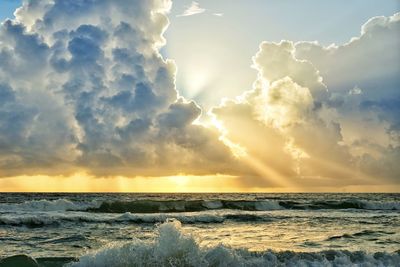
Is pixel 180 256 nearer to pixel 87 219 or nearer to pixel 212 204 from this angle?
pixel 87 219

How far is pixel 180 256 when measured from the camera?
1352cm

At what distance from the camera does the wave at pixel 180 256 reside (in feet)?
43.9

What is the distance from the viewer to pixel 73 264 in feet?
44.5

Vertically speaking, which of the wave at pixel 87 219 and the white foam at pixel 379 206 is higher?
the white foam at pixel 379 206

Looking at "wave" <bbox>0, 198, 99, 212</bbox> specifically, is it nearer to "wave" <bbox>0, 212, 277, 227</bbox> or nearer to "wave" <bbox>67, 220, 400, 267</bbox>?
"wave" <bbox>0, 212, 277, 227</bbox>

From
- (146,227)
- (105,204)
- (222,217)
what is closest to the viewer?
(146,227)

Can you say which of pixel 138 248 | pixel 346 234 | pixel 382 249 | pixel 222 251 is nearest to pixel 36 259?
pixel 138 248

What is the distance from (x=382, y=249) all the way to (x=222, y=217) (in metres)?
17.8

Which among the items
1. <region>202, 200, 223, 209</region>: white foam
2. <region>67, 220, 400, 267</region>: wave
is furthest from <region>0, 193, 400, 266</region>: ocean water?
<region>202, 200, 223, 209</region>: white foam

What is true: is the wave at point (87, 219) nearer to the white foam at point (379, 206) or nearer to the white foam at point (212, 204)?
the white foam at point (212, 204)

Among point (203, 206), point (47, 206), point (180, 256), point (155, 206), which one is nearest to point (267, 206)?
point (203, 206)

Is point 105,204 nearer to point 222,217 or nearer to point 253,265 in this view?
point 222,217

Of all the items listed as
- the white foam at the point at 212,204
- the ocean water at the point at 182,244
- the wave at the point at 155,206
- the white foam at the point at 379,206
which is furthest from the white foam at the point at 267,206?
the ocean water at the point at 182,244

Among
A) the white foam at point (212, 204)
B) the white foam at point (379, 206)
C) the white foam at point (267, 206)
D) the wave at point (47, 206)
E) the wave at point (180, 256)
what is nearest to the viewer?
the wave at point (180, 256)
